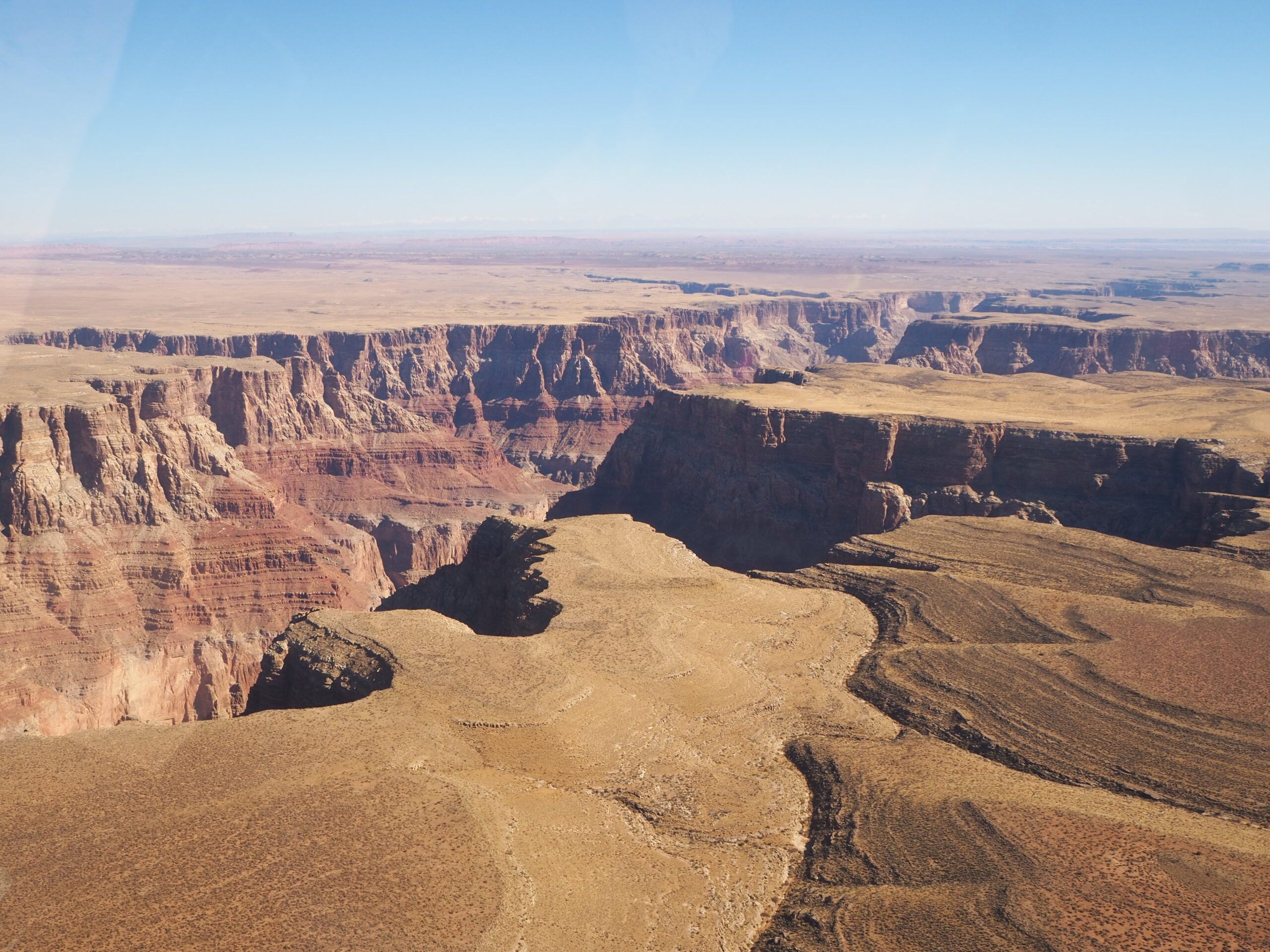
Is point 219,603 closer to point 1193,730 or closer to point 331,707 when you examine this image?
point 331,707

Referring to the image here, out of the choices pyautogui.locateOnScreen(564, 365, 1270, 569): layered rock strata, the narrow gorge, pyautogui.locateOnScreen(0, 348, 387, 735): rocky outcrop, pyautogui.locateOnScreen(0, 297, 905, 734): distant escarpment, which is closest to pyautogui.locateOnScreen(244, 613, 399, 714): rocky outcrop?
the narrow gorge

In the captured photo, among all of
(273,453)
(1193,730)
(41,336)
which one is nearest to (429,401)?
(273,453)

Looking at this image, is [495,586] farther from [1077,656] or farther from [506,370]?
[506,370]

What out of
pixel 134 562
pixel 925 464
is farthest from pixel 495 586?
pixel 925 464

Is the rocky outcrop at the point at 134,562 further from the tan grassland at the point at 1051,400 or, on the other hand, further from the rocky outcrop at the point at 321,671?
the tan grassland at the point at 1051,400

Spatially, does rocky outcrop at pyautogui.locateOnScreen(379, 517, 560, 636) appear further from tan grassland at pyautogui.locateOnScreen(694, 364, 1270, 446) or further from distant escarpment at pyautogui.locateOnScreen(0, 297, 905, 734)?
tan grassland at pyautogui.locateOnScreen(694, 364, 1270, 446)

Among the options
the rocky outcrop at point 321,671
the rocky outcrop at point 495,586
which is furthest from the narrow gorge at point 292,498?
the rocky outcrop at point 321,671
